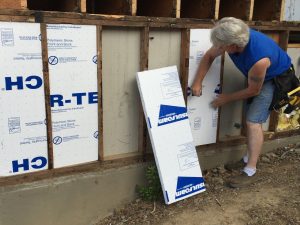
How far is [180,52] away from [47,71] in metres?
1.27

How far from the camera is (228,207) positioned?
321cm

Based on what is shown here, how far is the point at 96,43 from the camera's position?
9.36 feet

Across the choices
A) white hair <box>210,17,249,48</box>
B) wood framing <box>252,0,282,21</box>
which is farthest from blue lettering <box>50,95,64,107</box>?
wood framing <box>252,0,282,21</box>

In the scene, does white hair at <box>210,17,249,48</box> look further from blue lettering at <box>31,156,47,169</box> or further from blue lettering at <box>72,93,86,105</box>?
blue lettering at <box>31,156,47,169</box>

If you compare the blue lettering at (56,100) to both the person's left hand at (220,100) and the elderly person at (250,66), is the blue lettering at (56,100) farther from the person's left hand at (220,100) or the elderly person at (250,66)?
the person's left hand at (220,100)

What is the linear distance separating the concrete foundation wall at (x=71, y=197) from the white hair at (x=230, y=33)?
1320 mm

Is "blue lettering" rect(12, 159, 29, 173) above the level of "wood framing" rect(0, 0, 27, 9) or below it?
below

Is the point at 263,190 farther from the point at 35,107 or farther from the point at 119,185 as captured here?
the point at 35,107

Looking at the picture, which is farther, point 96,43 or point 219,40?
point 219,40

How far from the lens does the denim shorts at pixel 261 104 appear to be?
3.43 m

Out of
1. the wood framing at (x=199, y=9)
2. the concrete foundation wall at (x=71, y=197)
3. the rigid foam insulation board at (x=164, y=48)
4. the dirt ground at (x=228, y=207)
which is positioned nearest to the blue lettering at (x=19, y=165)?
the concrete foundation wall at (x=71, y=197)

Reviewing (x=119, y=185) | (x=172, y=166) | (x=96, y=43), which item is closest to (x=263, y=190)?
(x=172, y=166)

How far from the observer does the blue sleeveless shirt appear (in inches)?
123

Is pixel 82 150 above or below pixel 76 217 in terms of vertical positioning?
above
